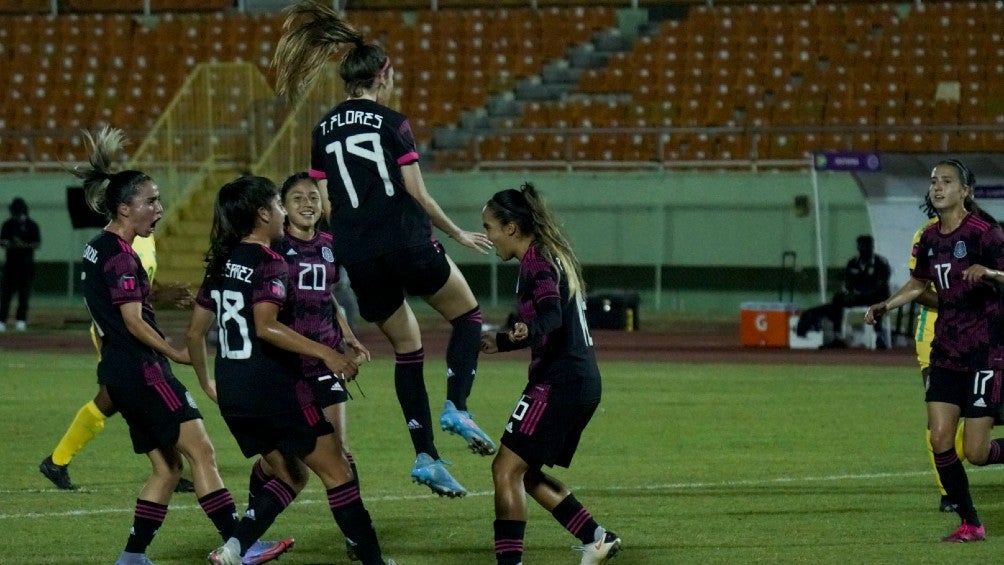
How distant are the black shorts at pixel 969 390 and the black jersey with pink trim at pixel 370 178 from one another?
3.01 m

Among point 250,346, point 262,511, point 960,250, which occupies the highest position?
point 960,250

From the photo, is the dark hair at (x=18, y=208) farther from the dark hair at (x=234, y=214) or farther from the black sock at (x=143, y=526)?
the dark hair at (x=234, y=214)

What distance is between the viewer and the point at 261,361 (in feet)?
25.3

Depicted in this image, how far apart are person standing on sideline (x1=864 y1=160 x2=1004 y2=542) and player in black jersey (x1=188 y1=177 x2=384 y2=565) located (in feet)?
11.2

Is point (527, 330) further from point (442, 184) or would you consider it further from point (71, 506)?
point (442, 184)

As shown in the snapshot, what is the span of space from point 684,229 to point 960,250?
19994 mm

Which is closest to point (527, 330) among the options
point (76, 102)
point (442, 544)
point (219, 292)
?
point (219, 292)

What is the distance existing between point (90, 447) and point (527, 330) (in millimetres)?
7474

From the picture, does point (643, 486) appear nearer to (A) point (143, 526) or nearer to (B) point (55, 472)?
(B) point (55, 472)

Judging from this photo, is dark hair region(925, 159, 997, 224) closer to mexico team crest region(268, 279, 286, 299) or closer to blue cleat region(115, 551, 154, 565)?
mexico team crest region(268, 279, 286, 299)

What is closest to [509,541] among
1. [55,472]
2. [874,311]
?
[874,311]

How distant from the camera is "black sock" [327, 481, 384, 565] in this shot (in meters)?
7.76

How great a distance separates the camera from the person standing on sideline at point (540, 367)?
7887 mm

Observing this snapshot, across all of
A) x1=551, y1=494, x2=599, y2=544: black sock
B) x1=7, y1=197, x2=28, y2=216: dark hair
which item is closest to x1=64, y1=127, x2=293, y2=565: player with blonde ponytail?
x1=551, y1=494, x2=599, y2=544: black sock
